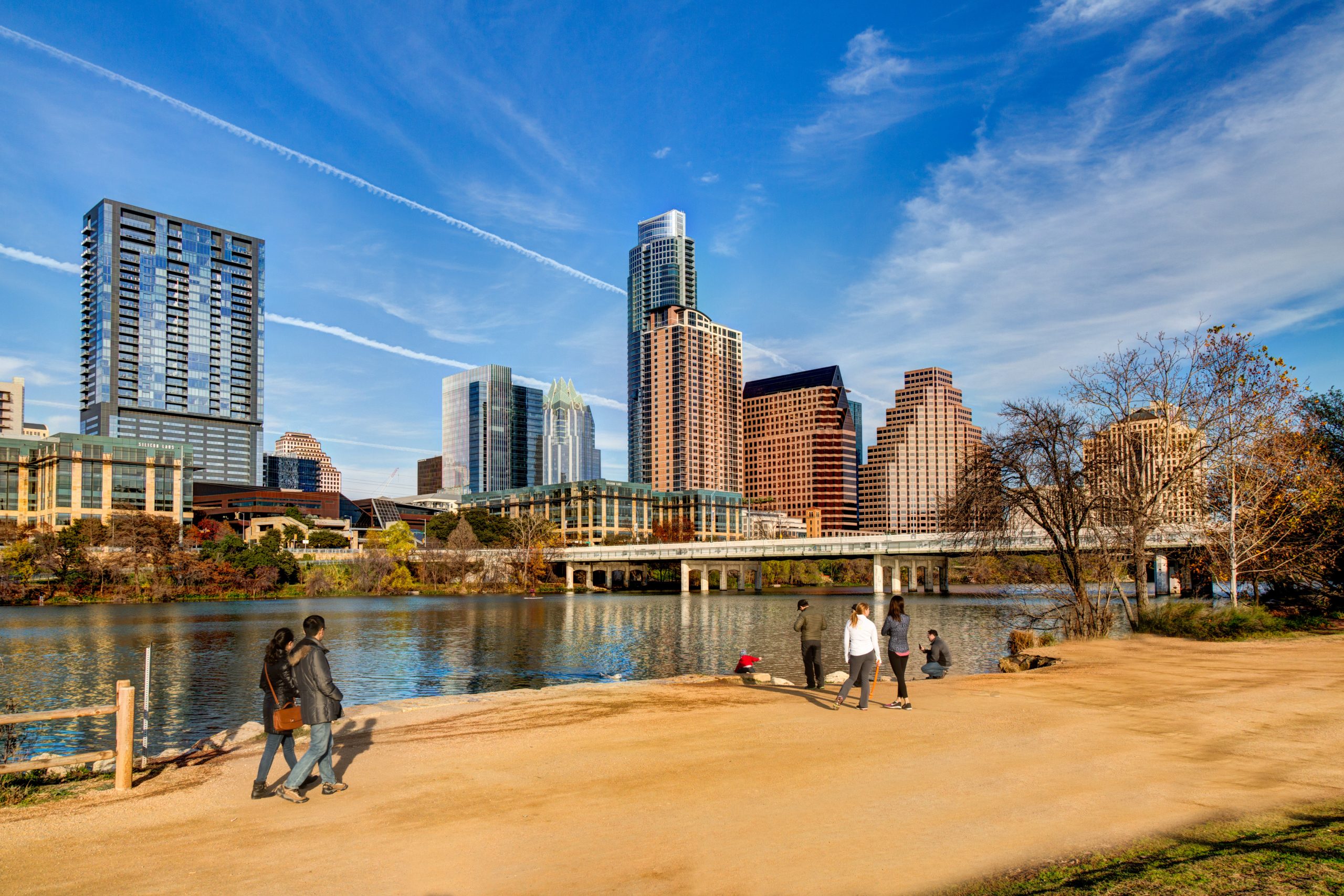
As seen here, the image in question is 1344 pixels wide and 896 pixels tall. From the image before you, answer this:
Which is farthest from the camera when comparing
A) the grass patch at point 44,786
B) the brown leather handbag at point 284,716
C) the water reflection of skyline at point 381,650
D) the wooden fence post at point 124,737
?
the water reflection of skyline at point 381,650

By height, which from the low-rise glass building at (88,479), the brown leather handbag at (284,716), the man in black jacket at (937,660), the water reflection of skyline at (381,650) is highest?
the low-rise glass building at (88,479)

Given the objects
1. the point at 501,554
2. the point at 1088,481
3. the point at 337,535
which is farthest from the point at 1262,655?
the point at 337,535

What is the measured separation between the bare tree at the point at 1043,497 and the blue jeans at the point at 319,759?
2754cm

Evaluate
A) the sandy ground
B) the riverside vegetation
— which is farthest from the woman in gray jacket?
the riverside vegetation

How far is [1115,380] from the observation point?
33.5m

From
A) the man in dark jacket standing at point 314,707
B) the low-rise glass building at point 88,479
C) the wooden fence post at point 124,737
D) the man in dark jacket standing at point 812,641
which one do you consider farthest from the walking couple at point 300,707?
Answer: the low-rise glass building at point 88,479

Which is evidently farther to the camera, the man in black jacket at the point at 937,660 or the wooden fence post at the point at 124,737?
the man in black jacket at the point at 937,660

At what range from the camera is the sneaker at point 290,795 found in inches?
477

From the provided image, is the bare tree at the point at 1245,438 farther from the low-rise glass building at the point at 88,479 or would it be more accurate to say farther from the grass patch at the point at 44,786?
the low-rise glass building at the point at 88,479

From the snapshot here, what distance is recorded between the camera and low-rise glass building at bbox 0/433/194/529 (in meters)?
159

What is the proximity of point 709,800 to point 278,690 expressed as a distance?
267 inches

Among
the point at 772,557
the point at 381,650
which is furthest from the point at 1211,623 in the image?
the point at 772,557

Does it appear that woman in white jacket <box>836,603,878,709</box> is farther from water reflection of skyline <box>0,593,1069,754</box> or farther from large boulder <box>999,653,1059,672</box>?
large boulder <box>999,653,1059,672</box>

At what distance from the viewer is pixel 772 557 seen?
12488 centimetres
